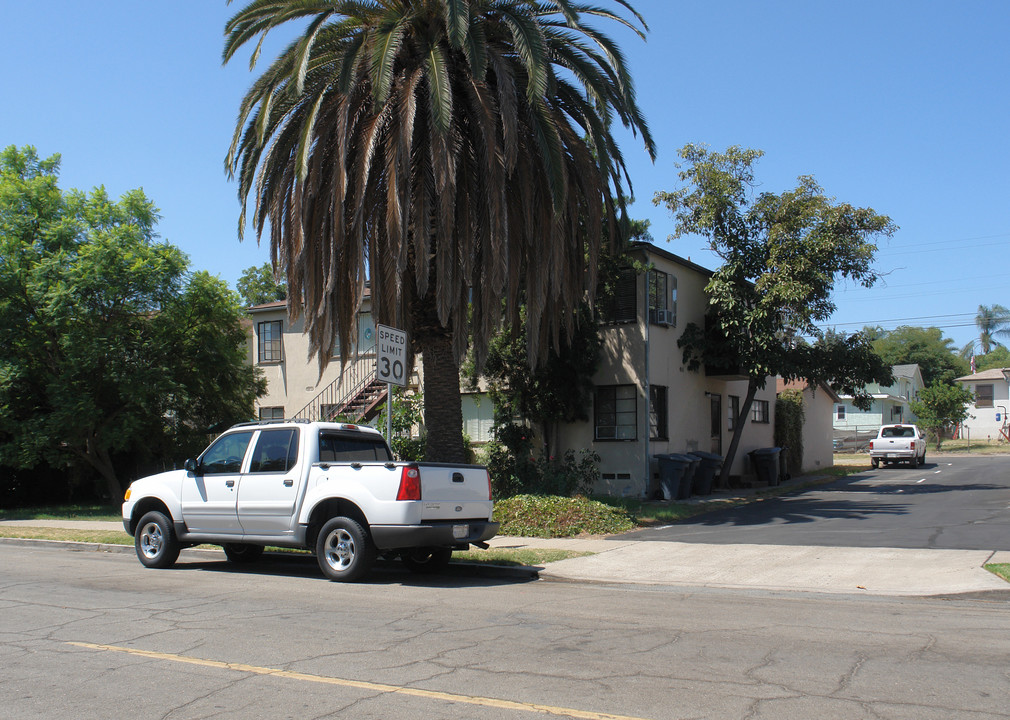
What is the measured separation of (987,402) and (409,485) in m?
71.6

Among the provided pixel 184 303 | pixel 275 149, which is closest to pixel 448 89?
pixel 275 149

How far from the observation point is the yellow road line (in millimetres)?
4887

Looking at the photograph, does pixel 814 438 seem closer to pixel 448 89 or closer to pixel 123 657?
pixel 448 89

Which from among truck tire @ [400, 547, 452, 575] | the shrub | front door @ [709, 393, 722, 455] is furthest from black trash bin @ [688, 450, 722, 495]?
truck tire @ [400, 547, 452, 575]

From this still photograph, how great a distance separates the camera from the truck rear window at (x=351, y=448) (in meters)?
10.6

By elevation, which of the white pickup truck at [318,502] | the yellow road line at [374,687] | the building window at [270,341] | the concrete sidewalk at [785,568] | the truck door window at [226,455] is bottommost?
the concrete sidewalk at [785,568]

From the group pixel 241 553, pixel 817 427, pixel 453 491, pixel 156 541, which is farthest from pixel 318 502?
pixel 817 427

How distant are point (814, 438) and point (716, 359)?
41.2 ft

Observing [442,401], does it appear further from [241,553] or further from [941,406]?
[941,406]

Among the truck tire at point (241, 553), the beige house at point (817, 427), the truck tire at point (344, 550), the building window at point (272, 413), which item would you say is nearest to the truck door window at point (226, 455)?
the truck tire at point (241, 553)

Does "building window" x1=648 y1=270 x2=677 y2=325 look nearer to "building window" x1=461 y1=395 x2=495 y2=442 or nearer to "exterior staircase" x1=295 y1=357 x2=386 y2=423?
"building window" x1=461 y1=395 x2=495 y2=442

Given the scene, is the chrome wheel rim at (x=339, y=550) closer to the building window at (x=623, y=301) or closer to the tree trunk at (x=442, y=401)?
the tree trunk at (x=442, y=401)

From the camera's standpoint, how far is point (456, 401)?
1584 cm

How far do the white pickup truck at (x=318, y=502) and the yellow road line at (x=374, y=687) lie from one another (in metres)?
3.49
